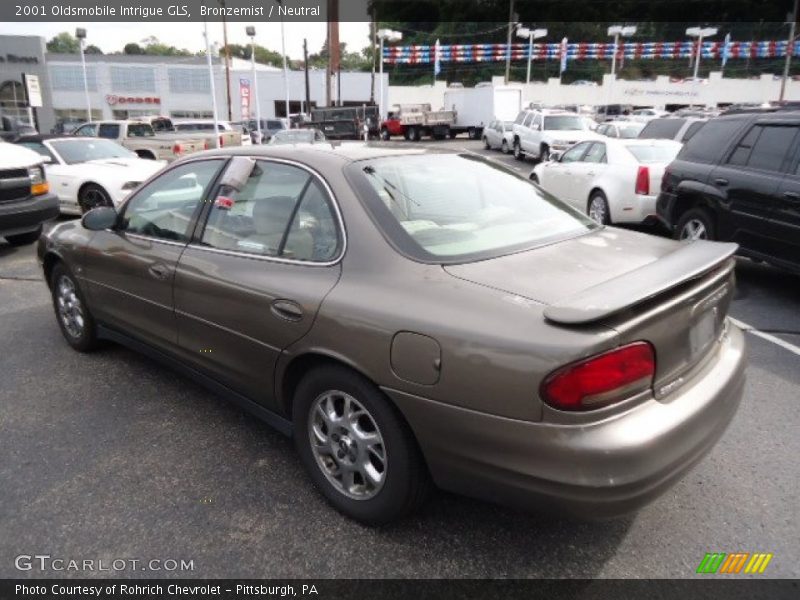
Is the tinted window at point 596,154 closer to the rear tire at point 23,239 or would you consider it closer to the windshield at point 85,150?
the windshield at point 85,150

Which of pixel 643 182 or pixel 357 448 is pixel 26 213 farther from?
pixel 643 182

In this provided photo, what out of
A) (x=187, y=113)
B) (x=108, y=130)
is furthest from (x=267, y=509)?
(x=187, y=113)

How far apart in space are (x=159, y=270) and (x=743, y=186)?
5317 mm

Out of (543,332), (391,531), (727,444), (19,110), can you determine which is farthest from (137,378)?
(19,110)

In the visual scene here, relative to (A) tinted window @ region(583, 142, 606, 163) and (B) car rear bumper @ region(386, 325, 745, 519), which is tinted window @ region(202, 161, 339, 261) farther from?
(A) tinted window @ region(583, 142, 606, 163)

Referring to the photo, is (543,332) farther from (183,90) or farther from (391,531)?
(183,90)

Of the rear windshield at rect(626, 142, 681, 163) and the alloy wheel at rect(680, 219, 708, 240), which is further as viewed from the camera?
the rear windshield at rect(626, 142, 681, 163)

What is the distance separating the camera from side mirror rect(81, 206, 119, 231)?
12.7ft

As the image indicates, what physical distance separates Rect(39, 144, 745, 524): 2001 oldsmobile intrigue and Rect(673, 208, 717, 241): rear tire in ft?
12.5

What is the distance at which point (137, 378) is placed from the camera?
411 cm

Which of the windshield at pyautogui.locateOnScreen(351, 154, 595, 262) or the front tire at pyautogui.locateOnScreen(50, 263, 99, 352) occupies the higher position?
the windshield at pyautogui.locateOnScreen(351, 154, 595, 262)

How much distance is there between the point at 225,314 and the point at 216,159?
3.19ft

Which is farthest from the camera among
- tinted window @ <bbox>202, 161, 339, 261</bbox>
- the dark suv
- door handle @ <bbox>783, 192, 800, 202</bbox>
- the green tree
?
the green tree

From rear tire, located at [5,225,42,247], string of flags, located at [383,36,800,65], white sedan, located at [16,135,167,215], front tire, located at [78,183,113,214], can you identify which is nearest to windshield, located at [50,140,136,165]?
white sedan, located at [16,135,167,215]
